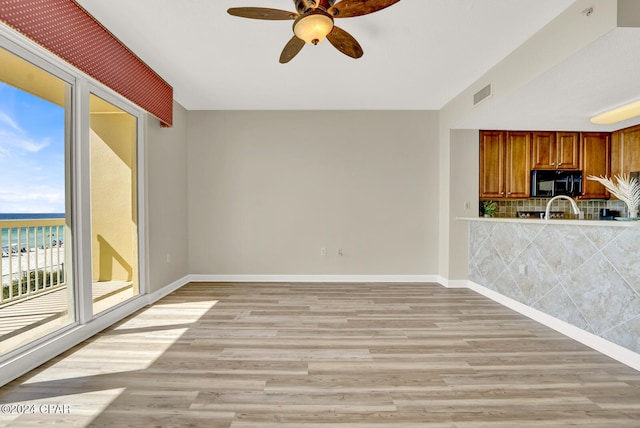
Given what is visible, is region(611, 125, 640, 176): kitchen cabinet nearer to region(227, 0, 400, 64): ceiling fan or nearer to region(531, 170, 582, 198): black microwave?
region(531, 170, 582, 198): black microwave

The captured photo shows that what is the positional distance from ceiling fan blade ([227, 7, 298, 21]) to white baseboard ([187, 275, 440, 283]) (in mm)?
3491

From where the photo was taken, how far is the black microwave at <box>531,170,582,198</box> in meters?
4.55

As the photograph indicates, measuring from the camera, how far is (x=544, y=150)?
462 centimetres

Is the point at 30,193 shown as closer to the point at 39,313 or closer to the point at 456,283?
the point at 39,313

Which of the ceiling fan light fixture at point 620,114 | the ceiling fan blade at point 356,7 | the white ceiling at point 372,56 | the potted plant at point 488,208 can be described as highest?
the white ceiling at point 372,56

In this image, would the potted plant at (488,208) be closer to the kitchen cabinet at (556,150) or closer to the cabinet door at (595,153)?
the kitchen cabinet at (556,150)

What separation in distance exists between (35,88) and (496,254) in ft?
17.2

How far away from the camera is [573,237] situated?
8.54 feet

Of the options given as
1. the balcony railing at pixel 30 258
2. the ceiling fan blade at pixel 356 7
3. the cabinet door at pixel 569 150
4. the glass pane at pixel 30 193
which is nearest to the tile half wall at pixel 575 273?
the cabinet door at pixel 569 150

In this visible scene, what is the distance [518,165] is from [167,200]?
206 inches

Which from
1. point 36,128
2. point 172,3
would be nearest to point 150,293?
point 36,128

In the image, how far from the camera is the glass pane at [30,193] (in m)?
2.52

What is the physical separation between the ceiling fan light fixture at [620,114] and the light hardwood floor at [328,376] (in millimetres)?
2657

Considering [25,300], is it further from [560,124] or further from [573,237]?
[560,124]
